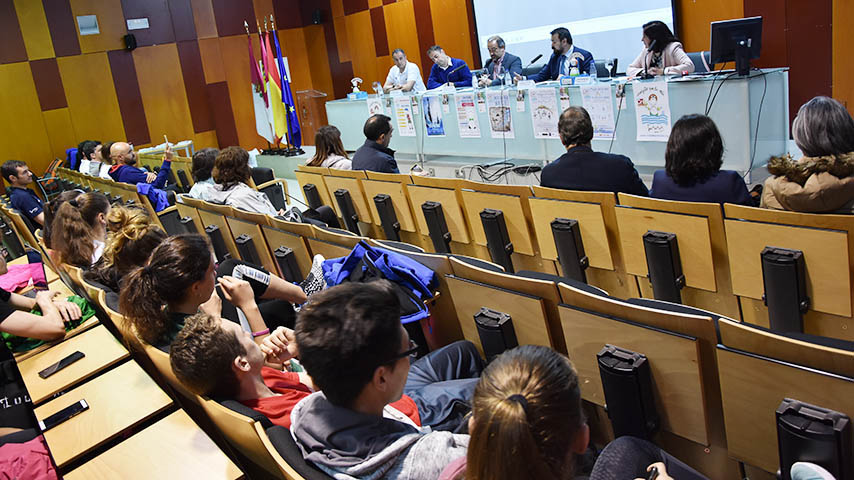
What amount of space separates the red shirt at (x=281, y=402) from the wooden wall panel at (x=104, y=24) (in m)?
9.84

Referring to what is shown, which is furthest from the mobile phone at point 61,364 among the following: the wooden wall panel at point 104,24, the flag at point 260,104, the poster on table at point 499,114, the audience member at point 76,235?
the wooden wall panel at point 104,24

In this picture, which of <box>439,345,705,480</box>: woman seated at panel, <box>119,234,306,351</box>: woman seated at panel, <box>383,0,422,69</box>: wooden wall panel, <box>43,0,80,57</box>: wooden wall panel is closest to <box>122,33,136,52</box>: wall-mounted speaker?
<box>43,0,80,57</box>: wooden wall panel

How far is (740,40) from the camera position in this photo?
Result: 4.75 m

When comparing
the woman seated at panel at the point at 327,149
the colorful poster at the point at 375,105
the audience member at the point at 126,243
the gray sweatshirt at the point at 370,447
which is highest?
the colorful poster at the point at 375,105

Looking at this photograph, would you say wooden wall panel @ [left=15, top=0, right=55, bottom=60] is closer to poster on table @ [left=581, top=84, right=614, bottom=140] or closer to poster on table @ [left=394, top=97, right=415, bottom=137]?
poster on table @ [left=394, top=97, right=415, bottom=137]

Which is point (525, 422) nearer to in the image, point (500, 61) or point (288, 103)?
point (500, 61)

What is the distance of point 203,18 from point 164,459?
1050 centimetres

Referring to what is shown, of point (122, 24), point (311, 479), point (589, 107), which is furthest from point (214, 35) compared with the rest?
point (311, 479)

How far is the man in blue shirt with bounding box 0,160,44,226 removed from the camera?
6207mm

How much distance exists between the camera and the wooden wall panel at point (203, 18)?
10.7 meters

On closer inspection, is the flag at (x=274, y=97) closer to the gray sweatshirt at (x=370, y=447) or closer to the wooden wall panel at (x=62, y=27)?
the wooden wall panel at (x=62, y=27)

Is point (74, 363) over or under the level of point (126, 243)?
under

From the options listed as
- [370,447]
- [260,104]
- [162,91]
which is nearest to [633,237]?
[370,447]

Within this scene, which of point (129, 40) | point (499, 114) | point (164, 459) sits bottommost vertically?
point (164, 459)
